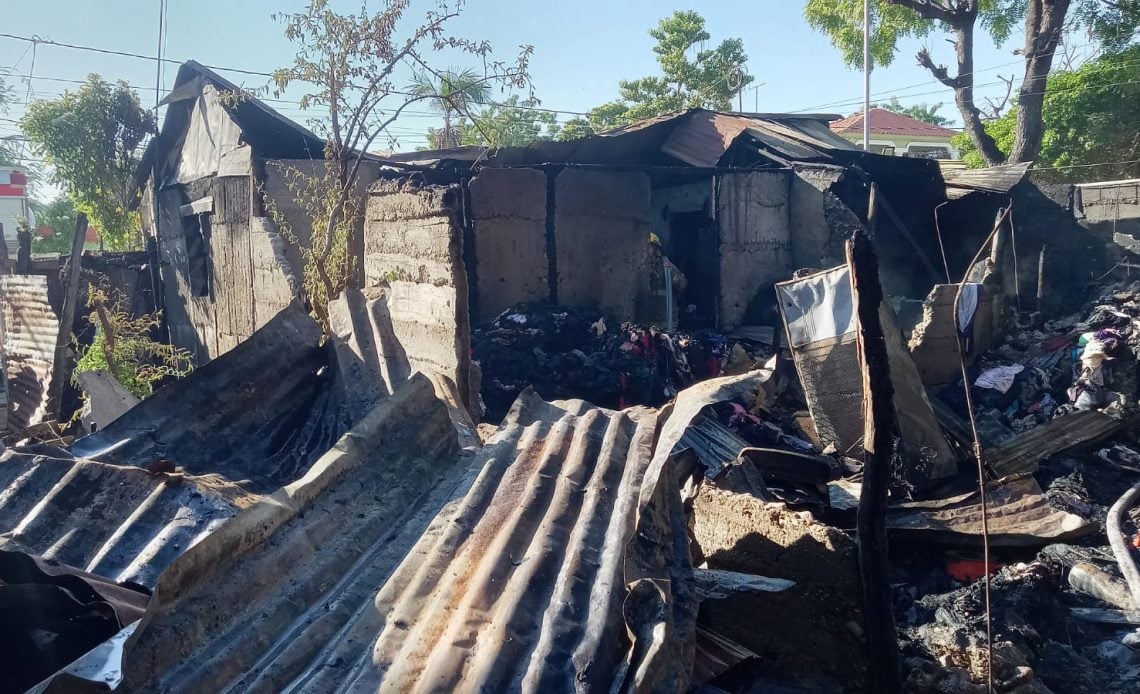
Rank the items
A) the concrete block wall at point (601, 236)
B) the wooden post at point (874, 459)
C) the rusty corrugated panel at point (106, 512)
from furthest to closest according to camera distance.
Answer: the concrete block wall at point (601, 236), the wooden post at point (874, 459), the rusty corrugated panel at point (106, 512)

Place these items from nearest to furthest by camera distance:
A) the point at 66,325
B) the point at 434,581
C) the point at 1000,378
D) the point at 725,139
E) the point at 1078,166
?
the point at 434,581 → the point at 66,325 → the point at 1000,378 → the point at 725,139 → the point at 1078,166

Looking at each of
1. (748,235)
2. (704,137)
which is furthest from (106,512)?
(704,137)

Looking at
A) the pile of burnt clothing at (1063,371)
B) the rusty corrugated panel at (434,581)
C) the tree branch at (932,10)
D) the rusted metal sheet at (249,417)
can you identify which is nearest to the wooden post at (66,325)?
the rusted metal sheet at (249,417)

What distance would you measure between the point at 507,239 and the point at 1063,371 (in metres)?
6.44

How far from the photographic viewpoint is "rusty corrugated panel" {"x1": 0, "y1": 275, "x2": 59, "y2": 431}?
27.1 feet

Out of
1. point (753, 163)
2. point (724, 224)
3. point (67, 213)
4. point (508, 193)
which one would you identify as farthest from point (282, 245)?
point (67, 213)

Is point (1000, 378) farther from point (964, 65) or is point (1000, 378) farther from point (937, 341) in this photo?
point (964, 65)

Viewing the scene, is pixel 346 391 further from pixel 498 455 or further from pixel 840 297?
pixel 840 297

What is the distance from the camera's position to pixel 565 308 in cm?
915

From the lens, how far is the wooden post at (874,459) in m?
2.65

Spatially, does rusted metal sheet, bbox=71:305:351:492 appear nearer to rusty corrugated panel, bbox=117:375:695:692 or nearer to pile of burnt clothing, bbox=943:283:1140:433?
rusty corrugated panel, bbox=117:375:695:692

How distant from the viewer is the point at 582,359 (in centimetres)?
799

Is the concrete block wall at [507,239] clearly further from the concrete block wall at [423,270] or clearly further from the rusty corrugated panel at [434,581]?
the rusty corrugated panel at [434,581]

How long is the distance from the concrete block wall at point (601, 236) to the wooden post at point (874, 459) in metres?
6.94
